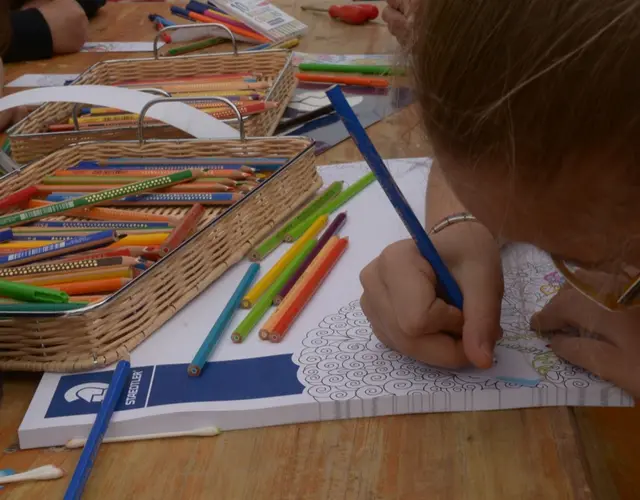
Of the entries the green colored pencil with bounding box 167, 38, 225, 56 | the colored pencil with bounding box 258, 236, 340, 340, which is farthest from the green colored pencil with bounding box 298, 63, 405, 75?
the colored pencil with bounding box 258, 236, 340, 340

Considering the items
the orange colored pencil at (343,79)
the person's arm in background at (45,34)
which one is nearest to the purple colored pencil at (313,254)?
the orange colored pencil at (343,79)

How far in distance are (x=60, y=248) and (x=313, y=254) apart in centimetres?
20

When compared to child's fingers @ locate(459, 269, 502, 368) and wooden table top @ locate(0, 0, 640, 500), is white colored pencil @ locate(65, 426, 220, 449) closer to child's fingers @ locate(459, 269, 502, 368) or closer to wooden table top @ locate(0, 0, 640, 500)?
wooden table top @ locate(0, 0, 640, 500)

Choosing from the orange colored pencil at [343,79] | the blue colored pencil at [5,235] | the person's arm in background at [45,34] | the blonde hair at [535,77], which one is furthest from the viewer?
the person's arm in background at [45,34]

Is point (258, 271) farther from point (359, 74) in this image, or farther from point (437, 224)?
point (359, 74)

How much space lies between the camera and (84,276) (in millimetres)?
567

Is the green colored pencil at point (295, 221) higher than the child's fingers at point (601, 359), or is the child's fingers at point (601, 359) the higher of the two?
the child's fingers at point (601, 359)

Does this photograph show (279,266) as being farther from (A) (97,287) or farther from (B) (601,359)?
(B) (601,359)

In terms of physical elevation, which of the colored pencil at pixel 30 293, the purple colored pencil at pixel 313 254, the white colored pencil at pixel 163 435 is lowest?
the purple colored pencil at pixel 313 254

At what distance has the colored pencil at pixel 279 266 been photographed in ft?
1.94

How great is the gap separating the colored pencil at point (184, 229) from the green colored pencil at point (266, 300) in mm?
79

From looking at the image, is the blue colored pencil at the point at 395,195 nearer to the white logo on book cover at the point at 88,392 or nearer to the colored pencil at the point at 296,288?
the colored pencil at the point at 296,288

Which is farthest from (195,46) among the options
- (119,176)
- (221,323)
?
(221,323)

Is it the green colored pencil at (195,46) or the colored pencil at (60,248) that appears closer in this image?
the colored pencil at (60,248)
